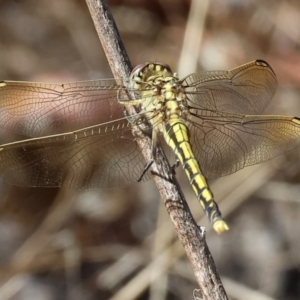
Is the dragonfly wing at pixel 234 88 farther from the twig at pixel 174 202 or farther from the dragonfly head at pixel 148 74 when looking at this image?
the twig at pixel 174 202

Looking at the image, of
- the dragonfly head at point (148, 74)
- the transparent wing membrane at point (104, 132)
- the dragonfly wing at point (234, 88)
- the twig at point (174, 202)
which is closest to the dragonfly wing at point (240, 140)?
the transparent wing membrane at point (104, 132)

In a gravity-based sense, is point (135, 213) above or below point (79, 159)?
above

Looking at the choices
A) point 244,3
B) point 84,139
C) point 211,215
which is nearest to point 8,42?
point 244,3

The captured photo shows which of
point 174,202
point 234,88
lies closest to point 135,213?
point 234,88

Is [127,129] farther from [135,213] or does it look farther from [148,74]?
[135,213]

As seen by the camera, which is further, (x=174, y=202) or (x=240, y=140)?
(x=240, y=140)

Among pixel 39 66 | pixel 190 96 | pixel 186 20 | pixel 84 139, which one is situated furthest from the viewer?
pixel 186 20

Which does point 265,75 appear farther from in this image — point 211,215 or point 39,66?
point 39,66
